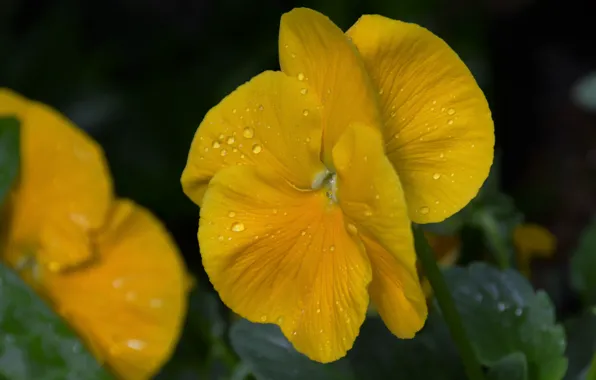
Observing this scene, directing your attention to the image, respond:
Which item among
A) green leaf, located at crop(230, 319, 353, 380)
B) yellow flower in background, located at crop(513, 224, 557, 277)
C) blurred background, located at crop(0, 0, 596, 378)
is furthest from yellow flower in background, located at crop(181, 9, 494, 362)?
blurred background, located at crop(0, 0, 596, 378)

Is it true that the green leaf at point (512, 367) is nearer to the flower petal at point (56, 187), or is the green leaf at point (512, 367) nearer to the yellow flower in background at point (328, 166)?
the yellow flower in background at point (328, 166)

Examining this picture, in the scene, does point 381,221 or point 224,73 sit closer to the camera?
point 381,221

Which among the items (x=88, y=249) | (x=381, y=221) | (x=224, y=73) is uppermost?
(x=381, y=221)

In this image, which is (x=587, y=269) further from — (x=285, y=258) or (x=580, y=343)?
(x=285, y=258)

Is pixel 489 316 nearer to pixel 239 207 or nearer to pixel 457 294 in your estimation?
pixel 457 294

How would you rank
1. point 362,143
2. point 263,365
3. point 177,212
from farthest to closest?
1. point 177,212
2. point 263,365
3. point 362,143

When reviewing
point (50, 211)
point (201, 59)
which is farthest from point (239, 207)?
point (201, 59)

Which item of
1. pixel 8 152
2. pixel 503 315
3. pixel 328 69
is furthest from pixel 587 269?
pixel 8 152
